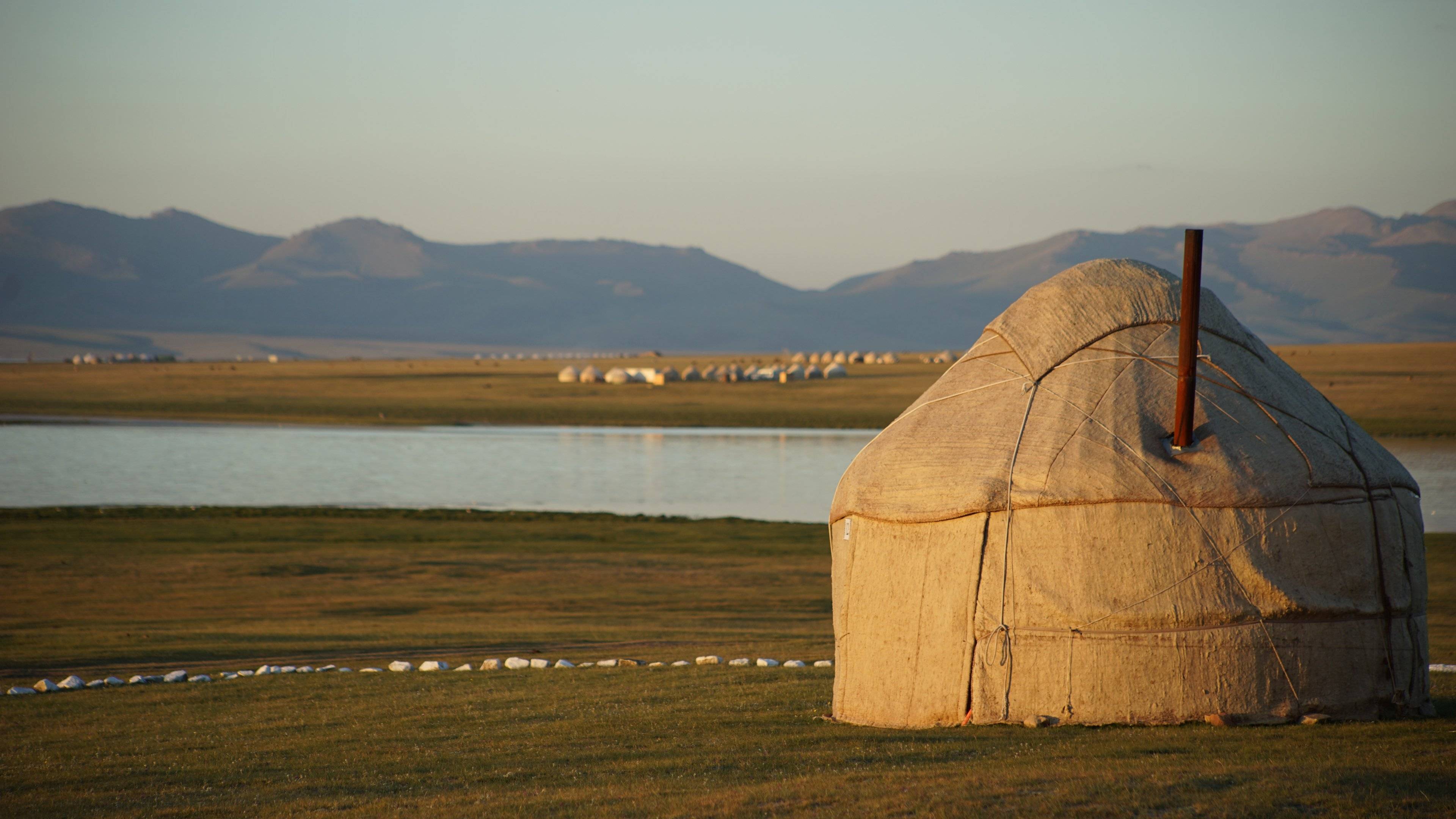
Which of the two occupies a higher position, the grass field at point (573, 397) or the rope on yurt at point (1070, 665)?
the grass field at point (573, 397)

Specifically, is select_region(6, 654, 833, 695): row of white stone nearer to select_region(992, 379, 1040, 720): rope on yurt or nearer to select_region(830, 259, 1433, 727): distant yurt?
select_region(830, 259, 1433, 727): distant yurt

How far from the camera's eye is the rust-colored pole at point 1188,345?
7.89 m

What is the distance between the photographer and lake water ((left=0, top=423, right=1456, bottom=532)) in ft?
98.8

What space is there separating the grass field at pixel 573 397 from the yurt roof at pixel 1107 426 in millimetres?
41490

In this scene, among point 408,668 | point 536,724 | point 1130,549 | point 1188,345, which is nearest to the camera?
point 1130,549

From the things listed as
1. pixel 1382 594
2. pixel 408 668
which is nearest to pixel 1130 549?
pixel 1382 594

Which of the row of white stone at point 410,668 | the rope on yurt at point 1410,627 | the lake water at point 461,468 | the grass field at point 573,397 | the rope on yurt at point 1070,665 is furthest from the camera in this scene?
the grass field at point 573,397

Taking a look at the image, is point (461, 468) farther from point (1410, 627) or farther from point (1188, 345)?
point (1410, 627)

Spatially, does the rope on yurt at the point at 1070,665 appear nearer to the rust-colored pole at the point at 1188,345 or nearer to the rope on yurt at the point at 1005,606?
the rope on yurt at the point at 1005,606

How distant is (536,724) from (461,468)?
2994 cm

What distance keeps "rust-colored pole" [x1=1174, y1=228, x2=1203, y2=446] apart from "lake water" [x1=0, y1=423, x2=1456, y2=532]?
1951 centimetres

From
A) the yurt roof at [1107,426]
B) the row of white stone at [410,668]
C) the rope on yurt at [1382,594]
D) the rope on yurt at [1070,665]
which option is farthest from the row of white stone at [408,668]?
the rope on yurt at [1382,594]

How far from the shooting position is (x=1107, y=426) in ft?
26.7

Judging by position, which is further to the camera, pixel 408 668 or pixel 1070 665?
pixel 408 668
